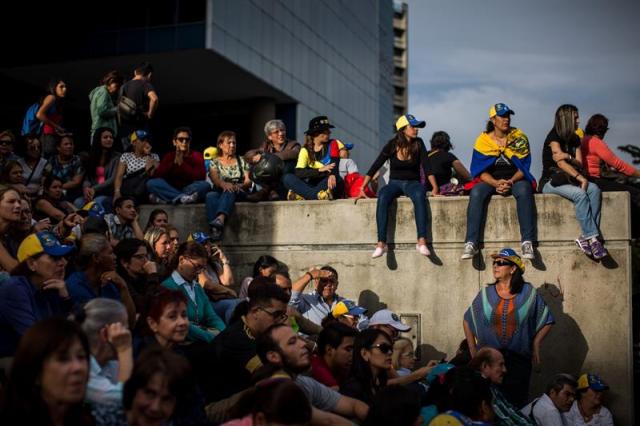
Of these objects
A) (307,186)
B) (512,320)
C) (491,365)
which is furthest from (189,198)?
(491,365)

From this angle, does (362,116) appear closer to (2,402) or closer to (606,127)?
(606,127)

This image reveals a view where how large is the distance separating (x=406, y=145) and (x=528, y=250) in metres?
1.87

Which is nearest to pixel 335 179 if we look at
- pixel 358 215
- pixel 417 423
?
pixel 358 215

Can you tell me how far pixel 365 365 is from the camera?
22.5ft

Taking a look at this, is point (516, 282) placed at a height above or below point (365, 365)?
above

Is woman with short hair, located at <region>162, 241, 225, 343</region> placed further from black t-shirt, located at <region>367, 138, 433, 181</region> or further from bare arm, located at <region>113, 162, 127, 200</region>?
bare arm, located at <region>113, 162, 127, 200</region>

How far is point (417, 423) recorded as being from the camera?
5594mm

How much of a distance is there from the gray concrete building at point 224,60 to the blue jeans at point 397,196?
720 inches

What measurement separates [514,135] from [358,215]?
206 cm

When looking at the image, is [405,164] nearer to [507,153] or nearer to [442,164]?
[442,164]

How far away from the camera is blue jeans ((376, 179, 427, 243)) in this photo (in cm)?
1021

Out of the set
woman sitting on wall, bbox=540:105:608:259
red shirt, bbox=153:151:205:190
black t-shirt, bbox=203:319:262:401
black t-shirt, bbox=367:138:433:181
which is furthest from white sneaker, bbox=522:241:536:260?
red shirt, bbox=153:151:205:190

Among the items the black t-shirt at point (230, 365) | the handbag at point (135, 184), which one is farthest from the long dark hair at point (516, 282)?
the handbag at point (135, 184)

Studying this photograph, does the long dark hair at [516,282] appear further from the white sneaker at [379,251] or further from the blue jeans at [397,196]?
the white sneaker at [379,251]
